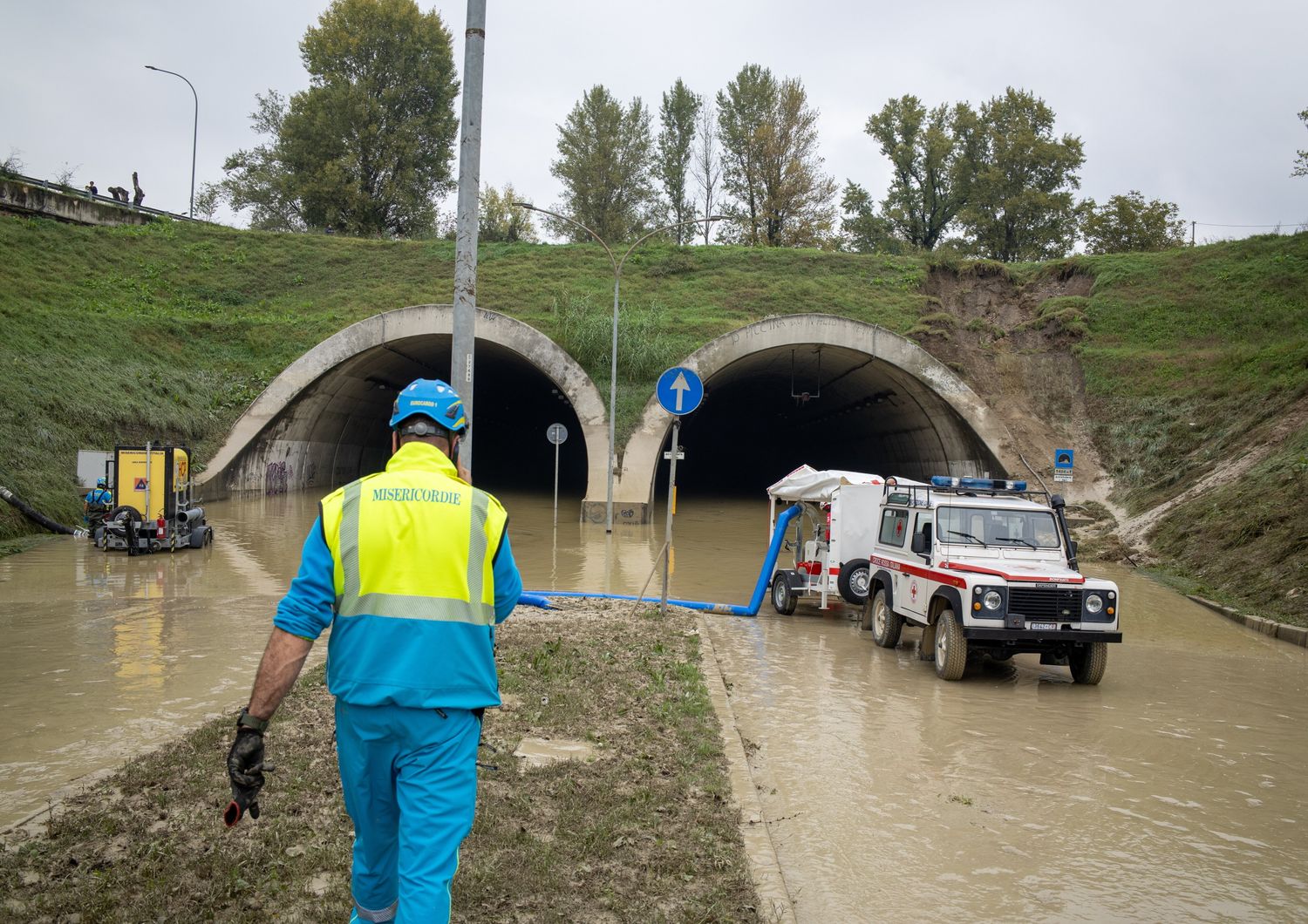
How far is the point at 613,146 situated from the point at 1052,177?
84.9 feet

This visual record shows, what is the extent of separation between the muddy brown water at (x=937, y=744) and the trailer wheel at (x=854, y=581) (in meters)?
0.47

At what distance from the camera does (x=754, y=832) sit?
5.46m

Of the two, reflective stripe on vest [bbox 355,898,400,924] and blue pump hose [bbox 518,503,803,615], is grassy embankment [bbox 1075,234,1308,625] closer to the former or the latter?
blue pump hose [bbox 518,503,803,615]

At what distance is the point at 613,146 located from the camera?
213 ft

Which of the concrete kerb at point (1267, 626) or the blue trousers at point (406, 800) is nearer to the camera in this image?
the blue trousers at point (406, 800)

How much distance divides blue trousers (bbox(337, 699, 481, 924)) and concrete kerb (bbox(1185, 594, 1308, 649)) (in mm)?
13027

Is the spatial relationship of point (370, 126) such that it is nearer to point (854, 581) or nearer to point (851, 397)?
point (851, 397)

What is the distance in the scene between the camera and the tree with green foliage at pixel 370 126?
55.7 meters

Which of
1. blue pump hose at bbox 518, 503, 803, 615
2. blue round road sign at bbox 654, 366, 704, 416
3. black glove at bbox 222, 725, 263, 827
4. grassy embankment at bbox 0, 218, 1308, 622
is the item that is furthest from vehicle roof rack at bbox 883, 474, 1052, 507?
black glove at bbox 222, 725, 263, 827

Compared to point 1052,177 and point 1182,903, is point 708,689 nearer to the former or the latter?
point 1182,903

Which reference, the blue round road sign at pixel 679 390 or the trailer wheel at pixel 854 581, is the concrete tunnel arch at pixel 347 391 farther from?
the blue round road sign at pixel 679 390

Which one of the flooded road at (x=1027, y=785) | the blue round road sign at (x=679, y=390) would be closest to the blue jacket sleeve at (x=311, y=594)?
the flooded road at (x=1027, y=785)

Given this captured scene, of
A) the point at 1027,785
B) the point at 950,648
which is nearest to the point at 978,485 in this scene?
the point at 950,648

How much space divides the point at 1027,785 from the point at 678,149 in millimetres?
64525
